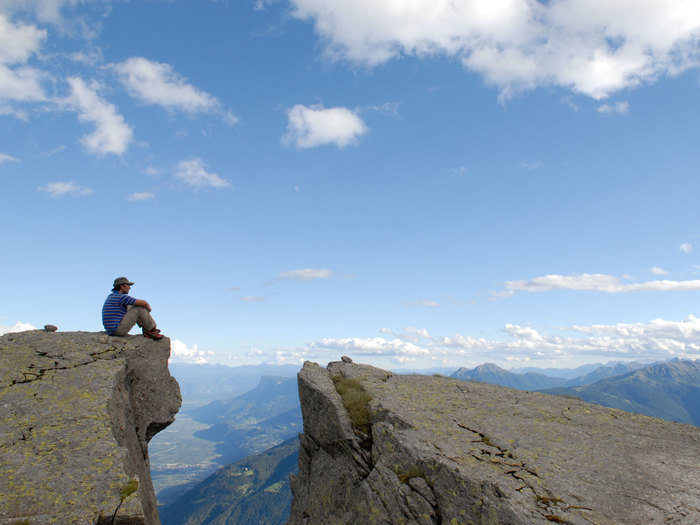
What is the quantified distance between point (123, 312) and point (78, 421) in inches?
298

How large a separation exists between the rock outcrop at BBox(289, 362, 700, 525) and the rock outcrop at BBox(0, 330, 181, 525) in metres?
7.91

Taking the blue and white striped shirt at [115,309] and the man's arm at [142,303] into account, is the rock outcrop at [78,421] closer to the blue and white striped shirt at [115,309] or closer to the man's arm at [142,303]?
the blue and white striped shirt at [115,309]

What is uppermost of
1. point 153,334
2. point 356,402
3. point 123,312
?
point 123,312

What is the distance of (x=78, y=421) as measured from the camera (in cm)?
1225

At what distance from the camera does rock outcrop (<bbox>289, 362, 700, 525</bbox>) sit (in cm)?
1120

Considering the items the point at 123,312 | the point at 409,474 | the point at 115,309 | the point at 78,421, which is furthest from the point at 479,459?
the point at 115,309

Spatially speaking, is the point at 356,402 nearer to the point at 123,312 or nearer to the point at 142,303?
the point at 142,303

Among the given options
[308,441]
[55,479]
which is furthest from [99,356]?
[308,441]

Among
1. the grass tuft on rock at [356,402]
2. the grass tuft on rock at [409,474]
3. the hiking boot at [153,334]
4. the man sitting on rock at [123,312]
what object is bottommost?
the grass tuft on rock at [409,474]

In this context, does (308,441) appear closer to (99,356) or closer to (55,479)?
(99,356)

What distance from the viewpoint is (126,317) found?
61.2 ft

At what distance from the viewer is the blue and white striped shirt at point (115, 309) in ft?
60.8

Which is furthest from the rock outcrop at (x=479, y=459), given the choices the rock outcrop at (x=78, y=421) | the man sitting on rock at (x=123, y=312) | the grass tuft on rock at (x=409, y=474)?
the man sitting on rock at (x=123, y=312)

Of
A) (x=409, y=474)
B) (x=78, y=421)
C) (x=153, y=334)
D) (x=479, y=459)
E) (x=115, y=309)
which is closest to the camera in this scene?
(x=78, y=421)
